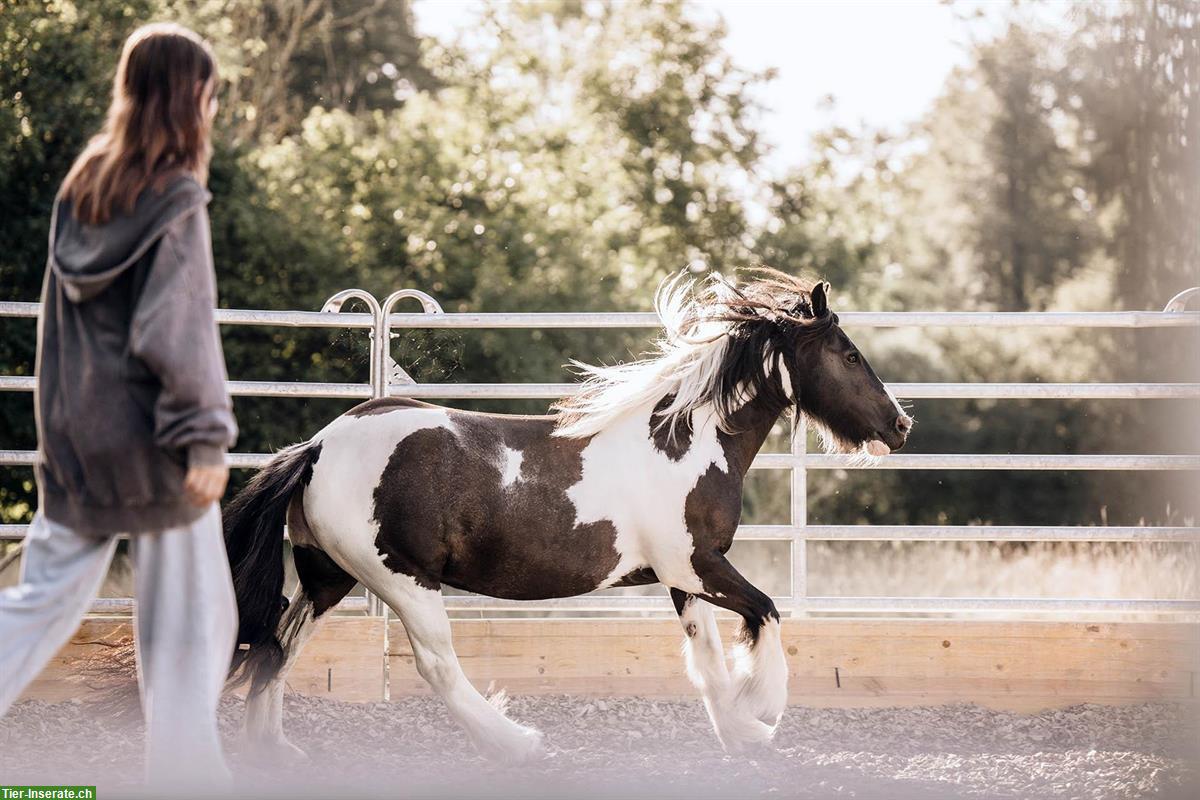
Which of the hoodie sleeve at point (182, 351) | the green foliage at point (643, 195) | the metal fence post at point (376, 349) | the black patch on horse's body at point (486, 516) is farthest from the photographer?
the green foliage at point (643, 195)

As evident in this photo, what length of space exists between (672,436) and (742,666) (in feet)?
2.81

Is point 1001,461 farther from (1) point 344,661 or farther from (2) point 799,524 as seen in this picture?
(1) point 344,661

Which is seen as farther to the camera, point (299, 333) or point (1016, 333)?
point (1016, 333)

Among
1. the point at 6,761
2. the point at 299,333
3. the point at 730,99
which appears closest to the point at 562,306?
the point at 299,333

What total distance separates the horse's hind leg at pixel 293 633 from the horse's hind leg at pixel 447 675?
272 millimetres

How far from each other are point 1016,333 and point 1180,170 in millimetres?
3010

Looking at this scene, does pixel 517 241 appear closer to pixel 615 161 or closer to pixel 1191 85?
pixel 615 161

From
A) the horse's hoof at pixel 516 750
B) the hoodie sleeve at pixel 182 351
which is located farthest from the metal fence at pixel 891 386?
the hoodie sleeve at pixel 182 351

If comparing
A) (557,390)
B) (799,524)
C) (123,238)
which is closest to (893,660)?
(799,524)

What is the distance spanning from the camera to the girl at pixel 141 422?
3.05 metres

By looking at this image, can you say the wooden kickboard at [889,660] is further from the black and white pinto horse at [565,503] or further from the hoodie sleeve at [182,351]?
the hoodie sleeve at [182,351]

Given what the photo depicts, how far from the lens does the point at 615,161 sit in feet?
63.9

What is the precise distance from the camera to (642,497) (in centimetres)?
489

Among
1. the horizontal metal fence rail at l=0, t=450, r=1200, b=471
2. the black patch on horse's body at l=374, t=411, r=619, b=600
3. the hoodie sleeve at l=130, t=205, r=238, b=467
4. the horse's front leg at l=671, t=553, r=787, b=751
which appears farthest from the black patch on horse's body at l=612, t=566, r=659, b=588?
the hoodie sleeve at l=130, t=205, r=238, b=467
